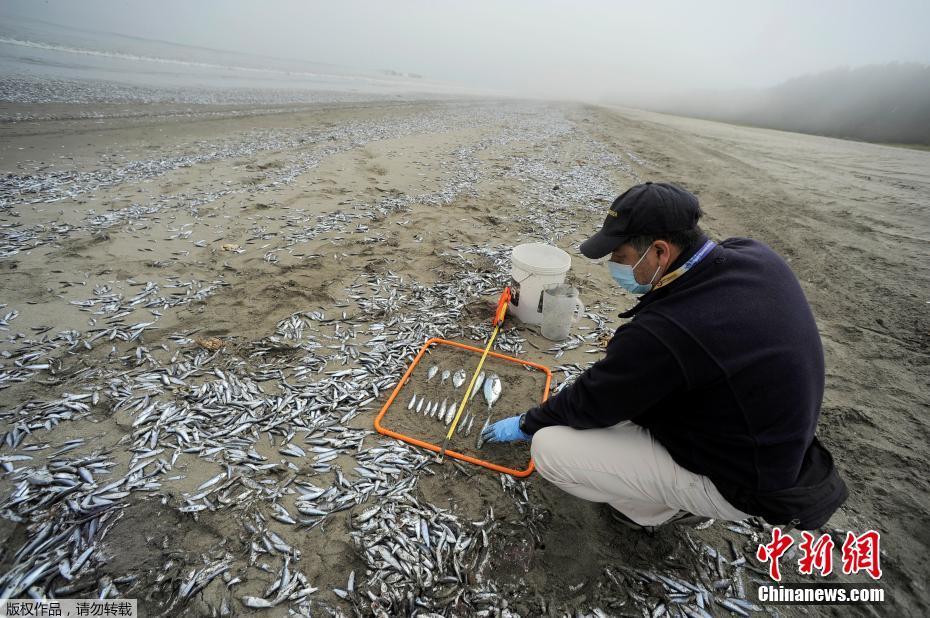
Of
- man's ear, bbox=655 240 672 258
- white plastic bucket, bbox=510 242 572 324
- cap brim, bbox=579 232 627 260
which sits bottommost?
white plastic bucket, bbox=510 242 572 324

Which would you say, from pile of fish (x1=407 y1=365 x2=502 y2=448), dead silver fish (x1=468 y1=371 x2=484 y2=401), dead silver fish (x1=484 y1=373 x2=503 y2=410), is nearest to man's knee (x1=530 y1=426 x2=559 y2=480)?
pile of fish (x1=407 y1=365 x2=502 y2=448)

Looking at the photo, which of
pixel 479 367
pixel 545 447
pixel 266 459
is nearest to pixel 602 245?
pixel 545 447

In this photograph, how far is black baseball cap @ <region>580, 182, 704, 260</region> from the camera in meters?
2.50

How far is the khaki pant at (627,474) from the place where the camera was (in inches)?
103

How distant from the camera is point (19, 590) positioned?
2504 mm

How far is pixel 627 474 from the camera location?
2.78 metres

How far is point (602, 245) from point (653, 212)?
1.43 feet

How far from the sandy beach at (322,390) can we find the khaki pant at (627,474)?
1.40 ft

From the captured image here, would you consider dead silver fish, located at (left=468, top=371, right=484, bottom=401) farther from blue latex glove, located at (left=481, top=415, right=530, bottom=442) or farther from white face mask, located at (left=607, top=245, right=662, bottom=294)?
white face mask, located at (left=607, top=245, right=662, bottom=294)

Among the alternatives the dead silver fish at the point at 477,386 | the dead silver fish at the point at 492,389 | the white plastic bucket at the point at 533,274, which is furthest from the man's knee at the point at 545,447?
the white plastic bucket at the point at 533,274

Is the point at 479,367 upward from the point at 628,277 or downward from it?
downward

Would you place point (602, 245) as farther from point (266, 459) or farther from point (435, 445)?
point (266, 459)

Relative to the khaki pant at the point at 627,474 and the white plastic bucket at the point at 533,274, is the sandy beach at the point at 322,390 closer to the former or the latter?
the white plastic bucket at the point at 533,274

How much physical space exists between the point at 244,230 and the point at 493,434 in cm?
693
